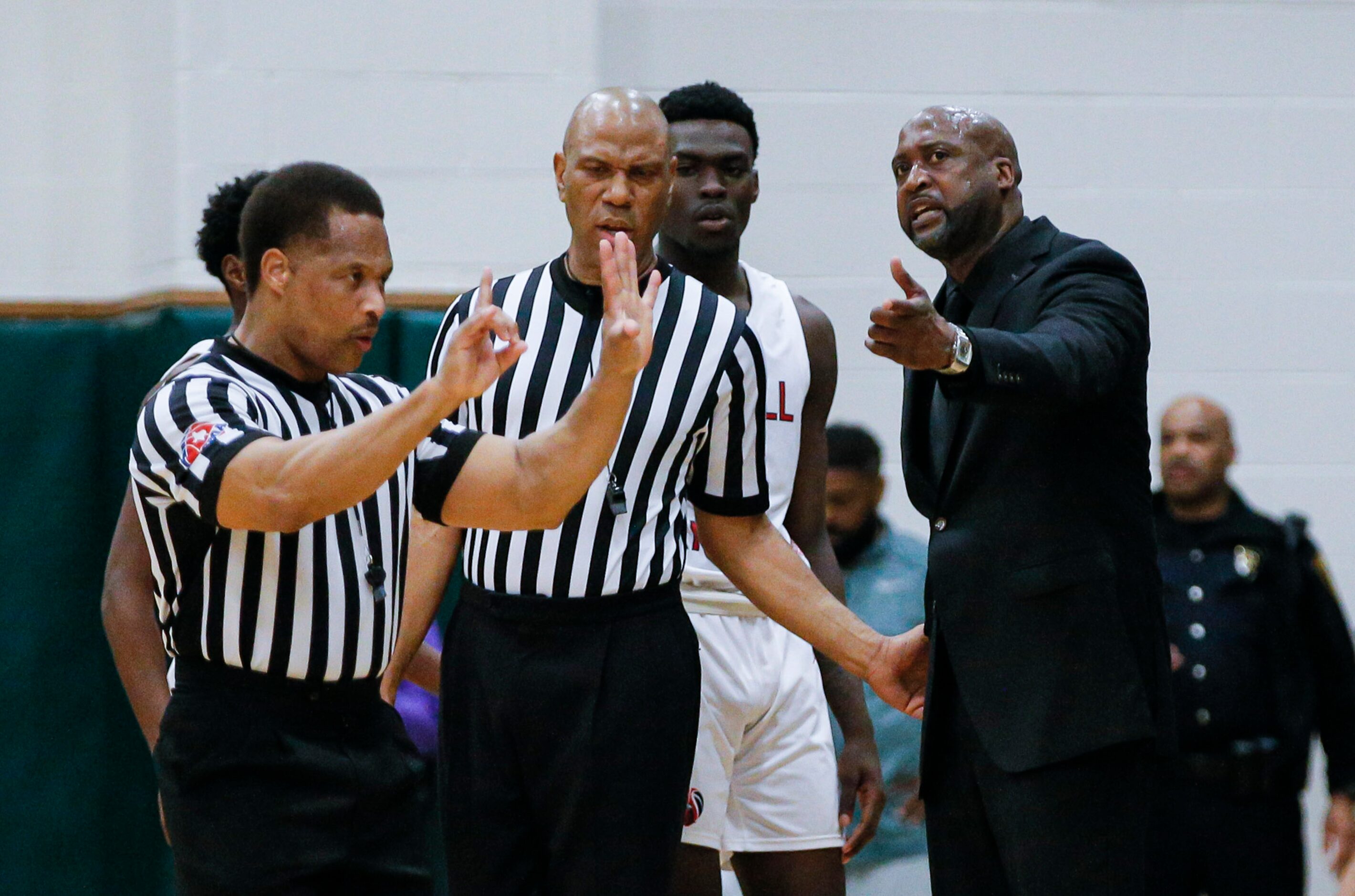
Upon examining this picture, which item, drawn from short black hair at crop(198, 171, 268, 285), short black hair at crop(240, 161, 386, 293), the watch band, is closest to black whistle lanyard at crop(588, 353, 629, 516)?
short black hair at crop(240, 161, 386, 293)

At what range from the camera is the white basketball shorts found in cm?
351

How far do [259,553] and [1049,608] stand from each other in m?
1.26

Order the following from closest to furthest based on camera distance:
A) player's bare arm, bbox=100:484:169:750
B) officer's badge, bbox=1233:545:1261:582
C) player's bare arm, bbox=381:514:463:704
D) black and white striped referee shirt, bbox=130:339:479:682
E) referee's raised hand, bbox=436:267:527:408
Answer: referee's raised hand, bbox=436:267:527:408 → black and white striped referee shirt, bbox=130:339:479:682 → player's bare arm, bbox=381:514:463:704 → player's bare arm, bbox=100:484:169:750 → officer's badge, bbox=1233:545:1261:582

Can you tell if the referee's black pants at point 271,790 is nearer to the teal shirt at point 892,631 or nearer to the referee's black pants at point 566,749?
the referee's black pants at point 566,749

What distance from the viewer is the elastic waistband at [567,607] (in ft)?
8.79

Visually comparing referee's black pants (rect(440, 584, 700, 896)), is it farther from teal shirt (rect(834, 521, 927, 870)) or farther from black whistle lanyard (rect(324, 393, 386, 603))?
teal shirt (rect(834, 521, 927, 870))

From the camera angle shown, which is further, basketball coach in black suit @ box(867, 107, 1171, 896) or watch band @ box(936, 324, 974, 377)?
basketball coach in black suit @ box(867, 107, 1171, 896)

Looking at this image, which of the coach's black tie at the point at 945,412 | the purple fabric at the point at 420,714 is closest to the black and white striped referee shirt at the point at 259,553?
Answer: the coach's black tie at the point at 945,412

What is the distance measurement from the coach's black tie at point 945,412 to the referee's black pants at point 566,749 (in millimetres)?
561

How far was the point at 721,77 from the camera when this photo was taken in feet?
16.3

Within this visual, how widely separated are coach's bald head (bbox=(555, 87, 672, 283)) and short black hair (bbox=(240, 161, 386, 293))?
1.18ft

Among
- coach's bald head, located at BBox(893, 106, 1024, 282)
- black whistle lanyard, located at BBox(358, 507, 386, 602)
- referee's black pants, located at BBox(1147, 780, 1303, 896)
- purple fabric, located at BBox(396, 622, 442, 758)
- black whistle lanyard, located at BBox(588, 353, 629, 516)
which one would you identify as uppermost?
coach's bald head, located at BBox(893, 106, 1024, 282)

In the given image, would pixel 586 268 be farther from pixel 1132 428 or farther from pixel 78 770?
pixel 78 770

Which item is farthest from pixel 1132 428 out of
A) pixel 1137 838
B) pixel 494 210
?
pixel 494 210
